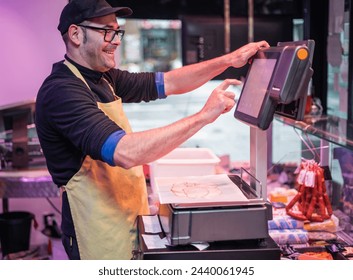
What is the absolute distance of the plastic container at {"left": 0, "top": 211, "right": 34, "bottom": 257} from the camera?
4.25 m

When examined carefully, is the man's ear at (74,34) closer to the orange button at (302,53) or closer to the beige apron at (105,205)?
the beige apron at (105,205)

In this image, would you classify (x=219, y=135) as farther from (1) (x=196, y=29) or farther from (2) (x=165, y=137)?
(2) (x=165, y=137)

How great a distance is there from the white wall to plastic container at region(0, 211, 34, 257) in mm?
394

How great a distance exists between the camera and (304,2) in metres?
5.38

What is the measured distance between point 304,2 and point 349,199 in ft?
10.4

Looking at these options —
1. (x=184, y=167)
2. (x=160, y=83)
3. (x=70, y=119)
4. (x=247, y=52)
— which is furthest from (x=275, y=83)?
(x=184, y=167)

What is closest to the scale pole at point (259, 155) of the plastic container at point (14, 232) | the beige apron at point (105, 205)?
the beige apron at point (105, 205)

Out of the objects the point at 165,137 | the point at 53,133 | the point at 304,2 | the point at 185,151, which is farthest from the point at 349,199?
the point at 304,2

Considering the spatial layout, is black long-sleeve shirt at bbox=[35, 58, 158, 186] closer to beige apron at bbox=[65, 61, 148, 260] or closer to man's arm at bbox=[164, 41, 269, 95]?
beige apron at bbox=[65, 61, 148, 260]

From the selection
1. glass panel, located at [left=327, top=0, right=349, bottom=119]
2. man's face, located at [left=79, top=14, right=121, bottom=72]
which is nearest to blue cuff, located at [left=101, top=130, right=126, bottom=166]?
man's face, located at [left=79, top=14, right=121, bottom=72]

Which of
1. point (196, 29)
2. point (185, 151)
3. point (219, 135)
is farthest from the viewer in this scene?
point (219, 135)

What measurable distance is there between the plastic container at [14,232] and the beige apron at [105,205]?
88.4 inches

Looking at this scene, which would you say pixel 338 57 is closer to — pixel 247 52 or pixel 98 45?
pixel 247 52

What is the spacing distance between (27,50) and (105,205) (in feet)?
9.56
